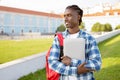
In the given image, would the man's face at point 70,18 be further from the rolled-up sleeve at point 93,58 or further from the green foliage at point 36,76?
the green foliage at point 36,76

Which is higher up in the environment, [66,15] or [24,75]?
[66,15]

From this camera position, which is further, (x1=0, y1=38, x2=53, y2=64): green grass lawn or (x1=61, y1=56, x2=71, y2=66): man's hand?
(x1=0, y1=38, x2=53, y2=64): green grass lawn

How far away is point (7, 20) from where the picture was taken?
194 ft

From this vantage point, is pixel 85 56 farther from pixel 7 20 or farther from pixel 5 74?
pixel 7 20

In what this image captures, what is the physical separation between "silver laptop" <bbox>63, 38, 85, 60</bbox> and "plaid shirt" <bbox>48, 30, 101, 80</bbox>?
48 mm

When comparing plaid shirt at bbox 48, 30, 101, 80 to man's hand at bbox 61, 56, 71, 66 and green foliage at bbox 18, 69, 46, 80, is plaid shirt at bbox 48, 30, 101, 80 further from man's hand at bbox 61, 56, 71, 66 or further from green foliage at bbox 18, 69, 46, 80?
green foliage at bbox 18, 69, 46, 80

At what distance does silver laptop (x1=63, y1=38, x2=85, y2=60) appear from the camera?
92.7 inches

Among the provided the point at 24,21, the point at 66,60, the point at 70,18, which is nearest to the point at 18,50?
the point at 70,18

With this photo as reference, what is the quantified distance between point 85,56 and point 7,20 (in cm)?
5790

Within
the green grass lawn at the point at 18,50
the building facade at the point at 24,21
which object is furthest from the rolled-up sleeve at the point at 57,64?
the building facade at the point at 24,21

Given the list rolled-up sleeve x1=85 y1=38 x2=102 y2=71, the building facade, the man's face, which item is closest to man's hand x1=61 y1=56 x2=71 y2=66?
rolled-up sleeve x1=85 y1=38 x2=102 y2=71

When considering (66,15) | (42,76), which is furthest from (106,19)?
(66,15)

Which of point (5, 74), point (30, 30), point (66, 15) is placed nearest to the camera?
point (66, 15)

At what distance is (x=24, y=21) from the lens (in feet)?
217
